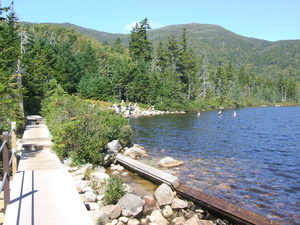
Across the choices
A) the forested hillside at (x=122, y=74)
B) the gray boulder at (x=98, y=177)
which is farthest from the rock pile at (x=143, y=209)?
the forested hillside at (x=122, y=74)

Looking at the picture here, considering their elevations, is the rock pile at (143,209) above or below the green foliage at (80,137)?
below

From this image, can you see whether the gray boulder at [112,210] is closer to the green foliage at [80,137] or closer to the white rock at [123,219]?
the white rock at [123,219]

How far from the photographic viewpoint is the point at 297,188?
12758 mm

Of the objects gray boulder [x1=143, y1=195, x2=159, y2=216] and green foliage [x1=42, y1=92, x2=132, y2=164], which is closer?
gray boulder [x1=143, y1=195, x2=159, y2=216]

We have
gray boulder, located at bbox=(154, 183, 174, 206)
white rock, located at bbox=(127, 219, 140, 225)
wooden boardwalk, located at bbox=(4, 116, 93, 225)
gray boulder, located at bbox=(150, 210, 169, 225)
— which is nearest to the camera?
wooden boardwalk, located at bbox=(4, 116, 93, 225)

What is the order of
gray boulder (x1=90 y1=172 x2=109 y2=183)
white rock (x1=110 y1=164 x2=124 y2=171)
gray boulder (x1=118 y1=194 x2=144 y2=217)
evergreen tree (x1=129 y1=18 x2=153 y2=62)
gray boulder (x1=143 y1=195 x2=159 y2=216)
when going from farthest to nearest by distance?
evergreen tree (x1=129 y1=18 x2=153 y2=62)
white rock (x1=110 y1=164 x2=124 y2=171)
gray boulder (x1=90 y1=172 x2=109 y2=183)
gray boulder (x1=143 y1=195 x2=159 y2=216)
gray boulder (x1=118 y1=194 x2=144 y2=217)

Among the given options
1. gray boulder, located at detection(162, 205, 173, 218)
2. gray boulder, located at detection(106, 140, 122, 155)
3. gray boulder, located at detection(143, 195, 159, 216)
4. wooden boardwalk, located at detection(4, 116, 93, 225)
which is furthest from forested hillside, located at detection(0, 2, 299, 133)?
gray boulder, located at detection(162, 205, 173, 218)

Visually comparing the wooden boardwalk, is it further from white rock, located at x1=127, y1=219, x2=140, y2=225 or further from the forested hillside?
the forested hillside

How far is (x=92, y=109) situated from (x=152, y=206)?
9.77 metres

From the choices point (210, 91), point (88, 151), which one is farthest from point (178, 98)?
point (88, 151)

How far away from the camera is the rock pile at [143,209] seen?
8.77 meters

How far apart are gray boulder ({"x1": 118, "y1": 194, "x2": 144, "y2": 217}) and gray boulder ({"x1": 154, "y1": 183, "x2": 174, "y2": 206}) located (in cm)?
94

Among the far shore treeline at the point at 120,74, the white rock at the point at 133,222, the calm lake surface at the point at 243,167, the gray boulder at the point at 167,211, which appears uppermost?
the far shore treeline at the point at 120,74

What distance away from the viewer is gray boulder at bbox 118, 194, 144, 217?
29.8ft
